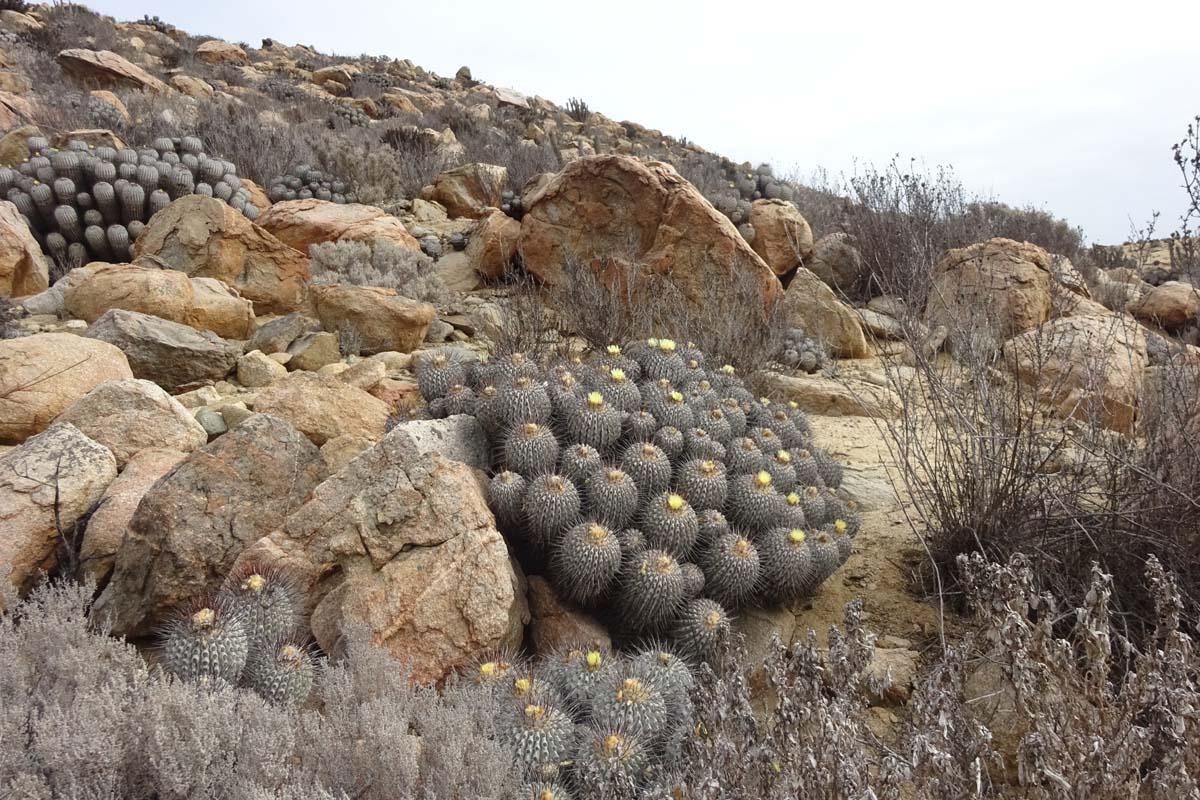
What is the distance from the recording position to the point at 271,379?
5242 mm

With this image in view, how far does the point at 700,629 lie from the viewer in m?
2.91

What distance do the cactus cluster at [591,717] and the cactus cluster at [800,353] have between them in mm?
4908

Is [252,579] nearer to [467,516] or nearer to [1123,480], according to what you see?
[467,516]

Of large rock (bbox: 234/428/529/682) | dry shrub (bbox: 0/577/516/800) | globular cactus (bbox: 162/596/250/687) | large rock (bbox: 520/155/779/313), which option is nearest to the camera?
dry shrub (bbox: 0/577/516/800)

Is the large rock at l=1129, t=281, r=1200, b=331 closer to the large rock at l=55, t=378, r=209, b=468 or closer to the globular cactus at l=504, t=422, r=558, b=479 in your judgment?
the globular cactus at l=504, t=422, r=558, b=479

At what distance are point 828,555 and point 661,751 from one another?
1.31 m

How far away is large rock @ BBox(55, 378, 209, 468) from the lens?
11.7 ft

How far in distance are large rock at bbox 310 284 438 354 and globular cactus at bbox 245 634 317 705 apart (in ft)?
12.6

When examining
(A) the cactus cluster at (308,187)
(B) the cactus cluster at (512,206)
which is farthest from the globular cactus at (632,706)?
(A) the cactus cluster at (308,187)

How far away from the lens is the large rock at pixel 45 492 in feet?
9.56

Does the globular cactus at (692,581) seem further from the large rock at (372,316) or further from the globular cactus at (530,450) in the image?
the large rock at (372,316)

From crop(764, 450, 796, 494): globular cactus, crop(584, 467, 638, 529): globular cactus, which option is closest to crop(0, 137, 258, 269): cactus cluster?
crop(584, 467, 638, 529): globular cactus

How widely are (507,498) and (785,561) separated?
1.24 metres

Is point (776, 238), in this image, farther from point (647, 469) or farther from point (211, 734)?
→ point (211, 734)
